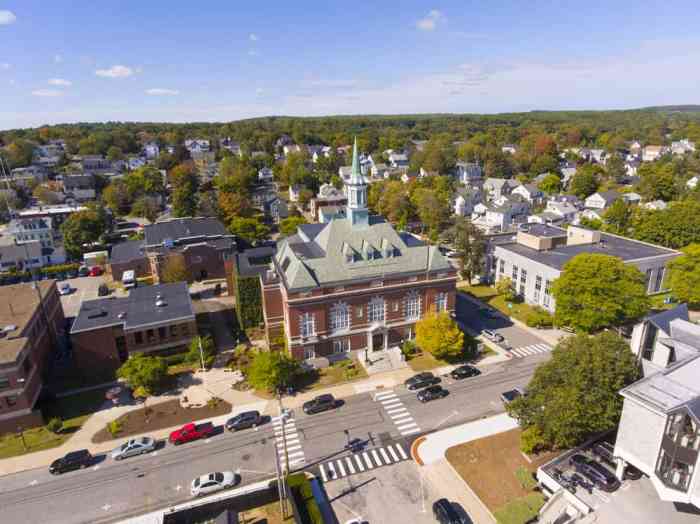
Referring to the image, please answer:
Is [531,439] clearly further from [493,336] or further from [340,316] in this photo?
[340,316]

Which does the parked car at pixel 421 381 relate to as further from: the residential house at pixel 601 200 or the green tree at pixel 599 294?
the residential house at pixel 601 200

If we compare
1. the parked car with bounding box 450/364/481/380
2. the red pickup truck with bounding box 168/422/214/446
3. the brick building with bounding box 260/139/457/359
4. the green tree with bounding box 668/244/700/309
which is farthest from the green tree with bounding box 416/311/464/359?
the green tree with bounding box 668/244/700/309

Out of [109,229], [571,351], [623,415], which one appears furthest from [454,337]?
[109,229]

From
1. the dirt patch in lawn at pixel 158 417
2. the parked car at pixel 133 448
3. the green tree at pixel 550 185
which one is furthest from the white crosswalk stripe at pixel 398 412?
the green tree at pixel 550 185

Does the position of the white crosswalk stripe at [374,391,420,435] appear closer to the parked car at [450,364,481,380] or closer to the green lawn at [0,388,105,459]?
the parked car at [450,364,481,380]

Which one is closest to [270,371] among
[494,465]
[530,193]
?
[494,465]

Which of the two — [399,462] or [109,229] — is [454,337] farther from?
[109,229]

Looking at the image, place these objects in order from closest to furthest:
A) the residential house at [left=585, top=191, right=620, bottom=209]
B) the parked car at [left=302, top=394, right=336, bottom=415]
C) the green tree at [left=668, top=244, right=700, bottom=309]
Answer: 1. the parked car at [left=302, top=394, right=336, bottom=415]
2. the green tree at [left=668, top=244, right=700, bottom=309]
3. the residential house at [left=585, top=191, right=620, bottom=209]
